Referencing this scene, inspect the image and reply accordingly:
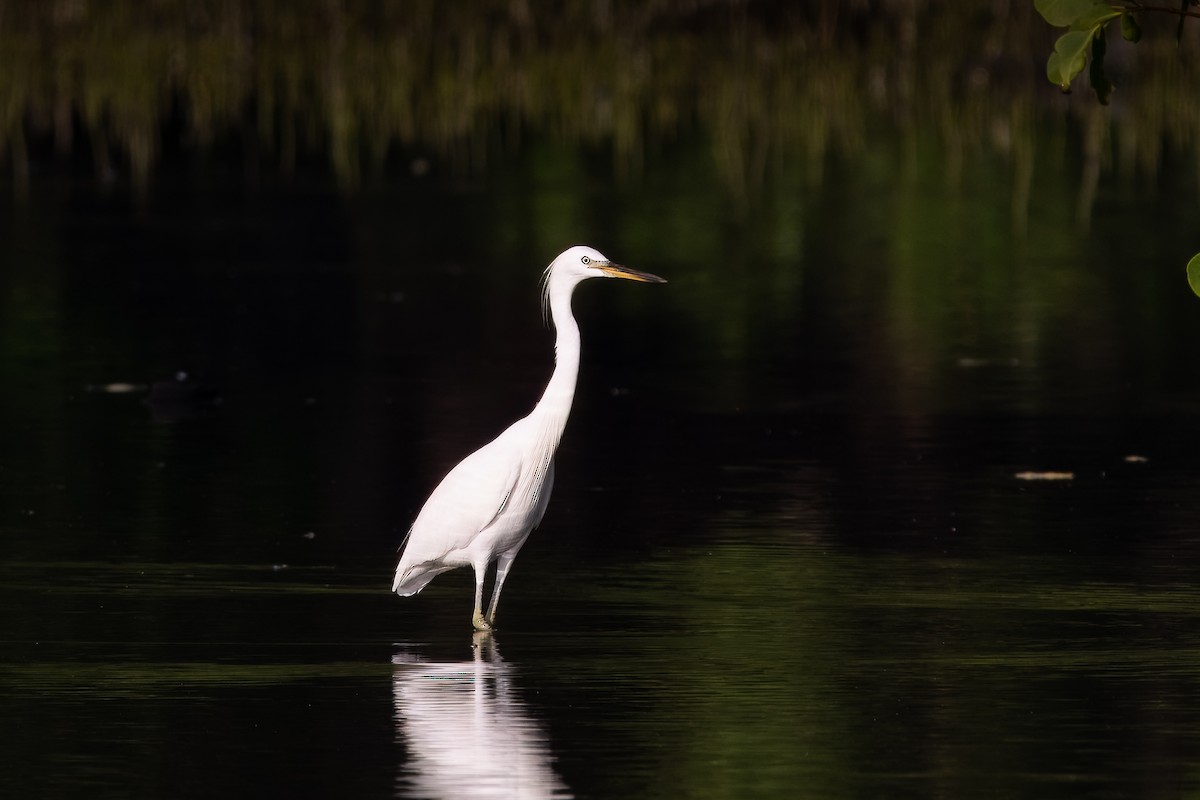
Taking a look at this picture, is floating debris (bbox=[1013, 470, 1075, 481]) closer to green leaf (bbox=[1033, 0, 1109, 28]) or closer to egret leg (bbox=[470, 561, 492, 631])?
egret leg (bbox=[470, 561, 492, 631])

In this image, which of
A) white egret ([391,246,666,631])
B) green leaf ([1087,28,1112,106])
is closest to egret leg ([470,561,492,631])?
white egret ([391,246,666,631])

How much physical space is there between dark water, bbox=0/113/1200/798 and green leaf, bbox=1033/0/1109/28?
1.90 metres

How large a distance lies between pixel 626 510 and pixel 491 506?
2101 millimetres

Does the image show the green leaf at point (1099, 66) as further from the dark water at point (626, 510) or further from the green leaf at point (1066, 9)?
the dark water at point (626, 510)

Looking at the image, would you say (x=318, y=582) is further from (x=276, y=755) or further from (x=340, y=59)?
(x=340, y=59)

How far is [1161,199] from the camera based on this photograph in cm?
2248

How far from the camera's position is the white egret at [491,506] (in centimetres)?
908

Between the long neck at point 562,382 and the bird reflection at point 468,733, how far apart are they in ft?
3.30

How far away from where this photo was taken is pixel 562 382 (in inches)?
374

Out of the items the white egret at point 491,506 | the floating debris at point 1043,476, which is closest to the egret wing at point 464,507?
the white egret at point 491,506

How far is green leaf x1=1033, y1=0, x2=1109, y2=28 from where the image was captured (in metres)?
7.18

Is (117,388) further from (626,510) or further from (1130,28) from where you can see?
(1130,28)

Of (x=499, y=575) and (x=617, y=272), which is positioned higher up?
(x=617, y=272)

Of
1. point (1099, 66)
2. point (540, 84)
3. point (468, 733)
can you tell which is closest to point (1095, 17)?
point (1099, 66)
